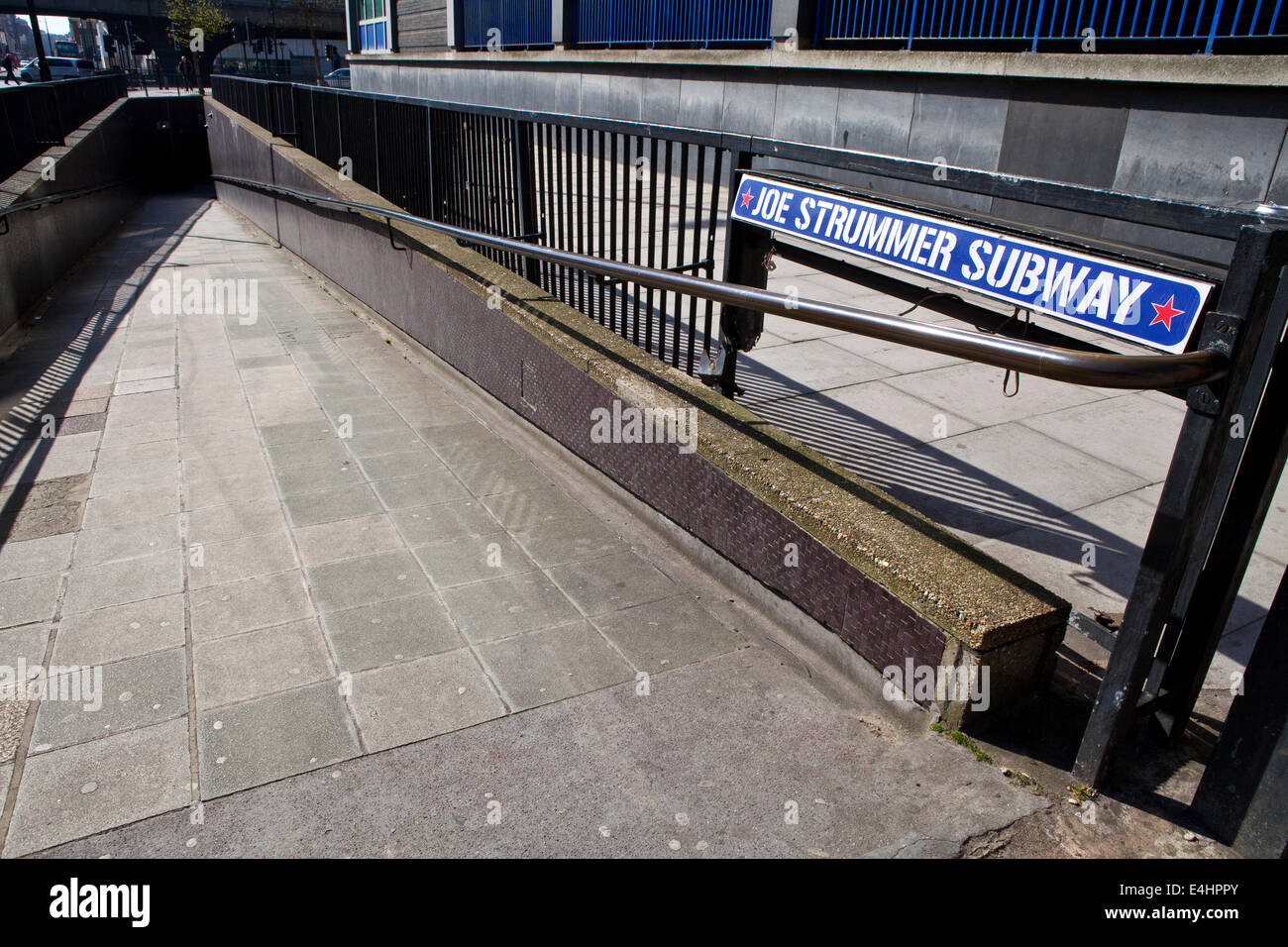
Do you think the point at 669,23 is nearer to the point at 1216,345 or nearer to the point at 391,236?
the point at 391,236

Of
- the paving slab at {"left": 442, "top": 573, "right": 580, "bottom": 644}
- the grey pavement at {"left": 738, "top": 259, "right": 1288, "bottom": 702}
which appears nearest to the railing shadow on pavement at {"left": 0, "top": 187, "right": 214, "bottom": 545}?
the paving slab at {"left": 442, "top": 573, "right": 580, "bottom": 644}

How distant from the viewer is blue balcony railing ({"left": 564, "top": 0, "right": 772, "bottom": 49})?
13709mm

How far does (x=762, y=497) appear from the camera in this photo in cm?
392

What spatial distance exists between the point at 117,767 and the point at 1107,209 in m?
3.88

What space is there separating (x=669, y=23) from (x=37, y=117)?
10213 millimetres

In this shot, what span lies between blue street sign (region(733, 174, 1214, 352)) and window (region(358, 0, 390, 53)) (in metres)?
29.5

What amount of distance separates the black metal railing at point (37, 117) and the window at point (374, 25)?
1370 cm

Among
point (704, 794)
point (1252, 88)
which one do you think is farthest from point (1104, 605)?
point (1252, 88)

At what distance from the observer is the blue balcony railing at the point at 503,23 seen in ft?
65.9

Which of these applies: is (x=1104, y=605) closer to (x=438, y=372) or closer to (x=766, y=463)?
(x=766, y=463)

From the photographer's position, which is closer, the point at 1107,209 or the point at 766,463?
the point at 1107,209

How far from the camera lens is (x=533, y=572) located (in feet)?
14.8

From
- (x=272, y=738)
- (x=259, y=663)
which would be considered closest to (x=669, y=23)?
(x=259, y=663)

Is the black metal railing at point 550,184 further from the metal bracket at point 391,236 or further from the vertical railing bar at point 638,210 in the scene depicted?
the metal bracket at point 391,236
